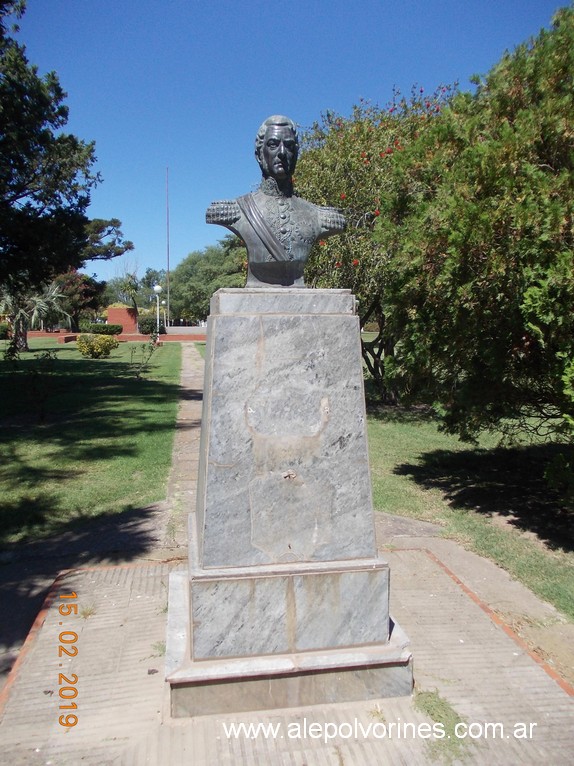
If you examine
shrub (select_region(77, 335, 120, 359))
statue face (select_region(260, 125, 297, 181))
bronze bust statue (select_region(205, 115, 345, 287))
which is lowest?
shrub (select_region(77, 335, 120, 359))

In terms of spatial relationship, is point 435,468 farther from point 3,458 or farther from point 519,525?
point 3,458

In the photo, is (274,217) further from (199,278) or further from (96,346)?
(199,278)

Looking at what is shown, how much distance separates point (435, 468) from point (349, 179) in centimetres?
618

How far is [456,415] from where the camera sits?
23.5 feet

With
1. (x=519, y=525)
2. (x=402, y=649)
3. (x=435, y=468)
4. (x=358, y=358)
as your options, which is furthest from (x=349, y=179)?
(x=402, y=649)

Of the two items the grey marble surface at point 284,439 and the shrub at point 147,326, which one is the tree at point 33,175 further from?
the shrub at point 147,326

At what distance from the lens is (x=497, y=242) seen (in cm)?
529

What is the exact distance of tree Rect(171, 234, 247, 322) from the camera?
189 ft

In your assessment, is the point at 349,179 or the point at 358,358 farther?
the point at 349,179

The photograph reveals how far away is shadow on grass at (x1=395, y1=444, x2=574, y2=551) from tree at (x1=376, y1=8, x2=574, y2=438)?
0.93 metres

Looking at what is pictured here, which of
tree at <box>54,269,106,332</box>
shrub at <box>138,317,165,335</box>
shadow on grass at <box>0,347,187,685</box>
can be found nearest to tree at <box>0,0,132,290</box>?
shadow on grass at <box>0,347,187,685</box>

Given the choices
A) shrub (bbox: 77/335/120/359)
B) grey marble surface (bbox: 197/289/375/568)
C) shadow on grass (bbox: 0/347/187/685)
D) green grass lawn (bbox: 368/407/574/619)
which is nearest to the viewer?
grey marble surface (bbox: 197/289/375/568)

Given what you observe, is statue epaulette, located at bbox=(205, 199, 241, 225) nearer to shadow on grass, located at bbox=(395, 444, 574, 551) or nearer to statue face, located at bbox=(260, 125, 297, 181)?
statue face, located at bbox=(260, 125, 297, 181)

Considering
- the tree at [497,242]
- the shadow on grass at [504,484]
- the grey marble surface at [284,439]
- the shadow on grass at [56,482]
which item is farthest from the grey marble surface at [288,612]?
the shadow on grass at [504,484]
